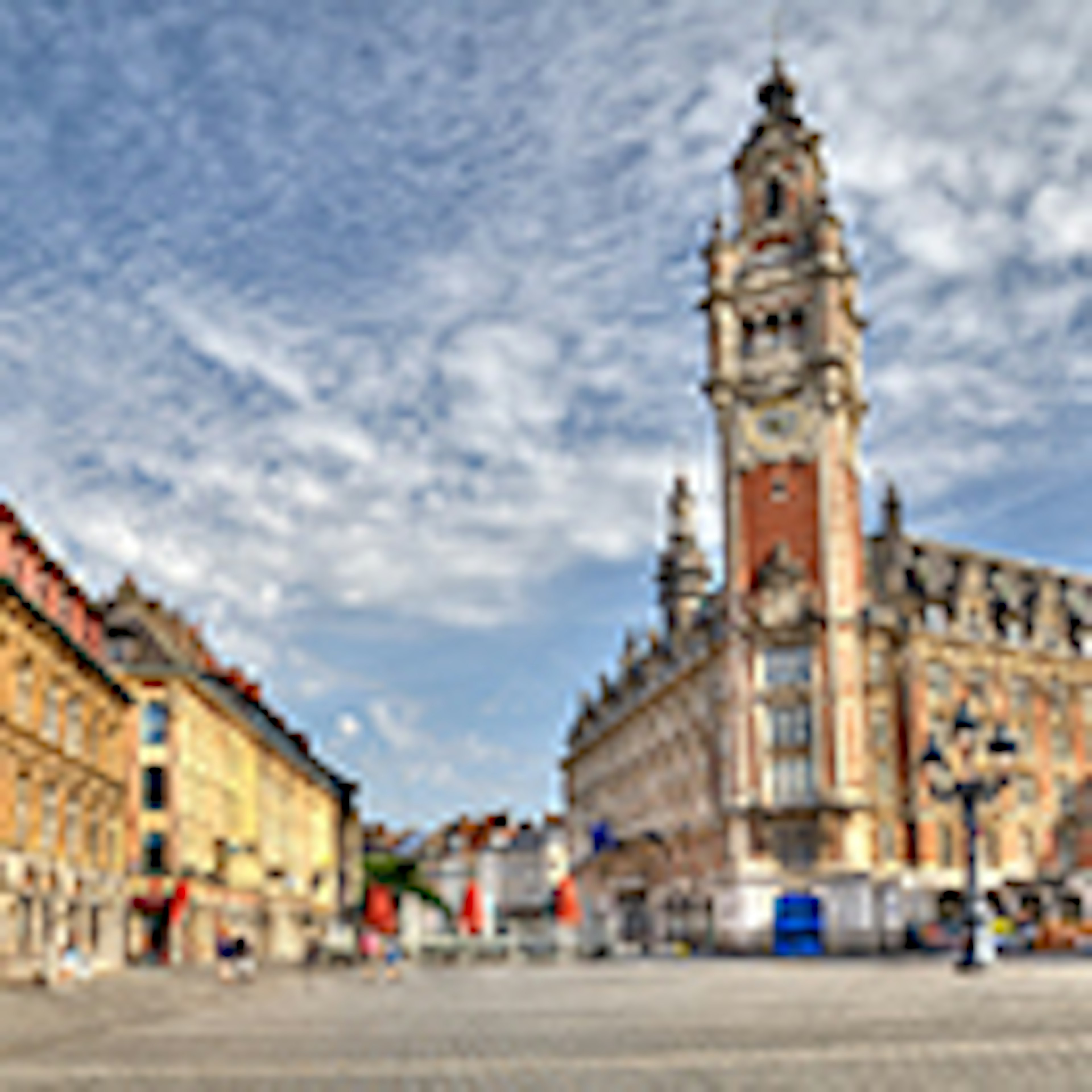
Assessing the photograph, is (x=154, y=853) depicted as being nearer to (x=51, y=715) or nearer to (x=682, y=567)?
(x=51, y=715)

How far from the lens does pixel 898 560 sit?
81.4 metres

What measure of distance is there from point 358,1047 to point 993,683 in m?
66.9

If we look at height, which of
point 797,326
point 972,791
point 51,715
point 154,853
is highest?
point 797,326

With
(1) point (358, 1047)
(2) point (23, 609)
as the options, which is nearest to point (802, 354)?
(2) point (23, 609)

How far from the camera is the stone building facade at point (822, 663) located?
72.5 meters

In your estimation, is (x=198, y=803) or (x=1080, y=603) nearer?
(x=198, y=803)

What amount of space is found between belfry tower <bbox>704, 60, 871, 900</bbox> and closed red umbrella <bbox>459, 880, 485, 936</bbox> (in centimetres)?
1928

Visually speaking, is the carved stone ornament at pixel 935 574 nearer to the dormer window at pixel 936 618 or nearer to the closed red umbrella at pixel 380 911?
the dormer window at pixel 936 618

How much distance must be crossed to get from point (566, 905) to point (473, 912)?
424 centimetres

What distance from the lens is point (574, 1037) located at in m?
19.1

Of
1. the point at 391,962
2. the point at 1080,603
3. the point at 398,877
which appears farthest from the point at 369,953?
the point at 398,877

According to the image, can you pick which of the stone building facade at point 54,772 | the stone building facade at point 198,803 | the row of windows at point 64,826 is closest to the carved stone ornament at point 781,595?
the stone building facade at point 198,803

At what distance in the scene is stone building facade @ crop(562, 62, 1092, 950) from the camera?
238ft

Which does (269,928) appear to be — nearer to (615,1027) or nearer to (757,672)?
(757,672)
